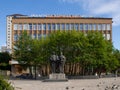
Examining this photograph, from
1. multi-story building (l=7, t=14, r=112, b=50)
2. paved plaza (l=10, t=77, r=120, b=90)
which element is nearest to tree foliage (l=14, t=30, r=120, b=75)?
paved plaza (l=10, t=77, r=120, b=90)

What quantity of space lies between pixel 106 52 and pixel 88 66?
13.4 ft

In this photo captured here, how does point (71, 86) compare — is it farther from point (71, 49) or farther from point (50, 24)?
point (50, 24)

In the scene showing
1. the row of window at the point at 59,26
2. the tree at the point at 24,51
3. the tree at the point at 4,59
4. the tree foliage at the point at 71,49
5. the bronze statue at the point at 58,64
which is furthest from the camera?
the row of window at the point at 59,26

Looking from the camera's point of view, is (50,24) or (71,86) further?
(50,24)

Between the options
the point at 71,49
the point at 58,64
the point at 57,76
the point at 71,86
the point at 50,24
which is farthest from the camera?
the point at 50,24

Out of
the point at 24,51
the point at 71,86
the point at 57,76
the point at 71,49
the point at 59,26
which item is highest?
the point at 59,26

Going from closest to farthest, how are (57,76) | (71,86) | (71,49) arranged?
(71,86) < (57,76) < (71,49)

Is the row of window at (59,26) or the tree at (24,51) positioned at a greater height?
the row of window at (59,26)

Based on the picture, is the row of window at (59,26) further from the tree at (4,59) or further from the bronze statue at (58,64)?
the bronze statue at (58,64)

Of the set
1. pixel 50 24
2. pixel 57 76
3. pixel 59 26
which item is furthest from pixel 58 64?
pixel 59 26

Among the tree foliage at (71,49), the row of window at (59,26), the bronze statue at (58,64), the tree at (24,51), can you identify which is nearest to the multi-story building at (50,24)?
the row of window at (59,26)

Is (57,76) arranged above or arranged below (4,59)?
below

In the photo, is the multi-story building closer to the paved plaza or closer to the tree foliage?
the tree foliage

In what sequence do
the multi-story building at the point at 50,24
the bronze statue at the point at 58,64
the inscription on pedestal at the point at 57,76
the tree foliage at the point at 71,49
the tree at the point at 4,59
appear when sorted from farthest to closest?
1. the multi-story building at the point at 50,24
2. the tree at the point at 4,59
3. the tree foliage at the point at 71,49
4. the bronze statue at the point at 58,64
5. the inscription on pedestal at the point at 57,76
